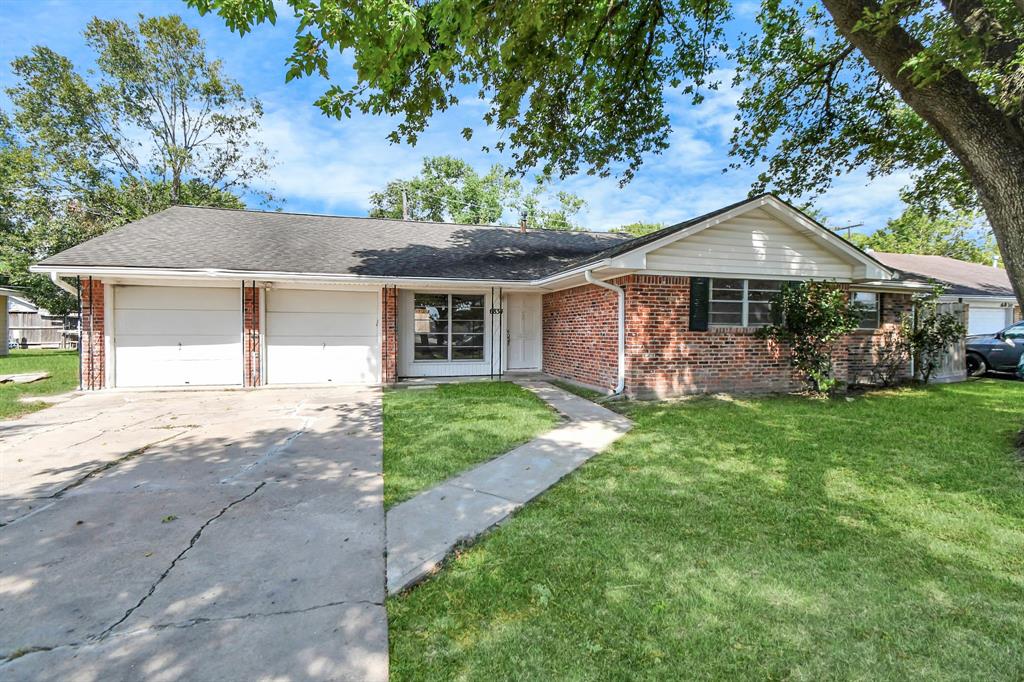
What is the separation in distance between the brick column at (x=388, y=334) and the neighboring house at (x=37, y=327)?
27669 mm

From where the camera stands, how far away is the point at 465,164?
3294 cm

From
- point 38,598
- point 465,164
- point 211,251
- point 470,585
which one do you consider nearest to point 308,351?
point 211,251

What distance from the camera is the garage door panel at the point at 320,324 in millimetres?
10289

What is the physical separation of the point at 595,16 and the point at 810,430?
6.74m

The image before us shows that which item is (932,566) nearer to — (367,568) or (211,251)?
(367,568)

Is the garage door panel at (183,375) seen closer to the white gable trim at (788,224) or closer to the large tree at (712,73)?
the large tree at (712,73)

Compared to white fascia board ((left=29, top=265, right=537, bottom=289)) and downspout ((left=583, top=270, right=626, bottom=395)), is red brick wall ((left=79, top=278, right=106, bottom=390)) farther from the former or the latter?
downspout ((left=583, top=270, right=626, bottom=395))

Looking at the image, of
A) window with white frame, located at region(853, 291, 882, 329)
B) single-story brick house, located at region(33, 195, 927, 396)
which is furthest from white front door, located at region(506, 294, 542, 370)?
window with white frame, located at region(853, 291, 882, 329)

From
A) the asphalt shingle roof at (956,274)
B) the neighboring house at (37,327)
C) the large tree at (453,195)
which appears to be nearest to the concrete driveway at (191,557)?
the asphalt shingle roof at (956,274)

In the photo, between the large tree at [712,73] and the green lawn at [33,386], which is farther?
the green lawn at [33,386]

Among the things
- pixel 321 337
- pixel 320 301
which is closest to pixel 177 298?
pixel 320 301

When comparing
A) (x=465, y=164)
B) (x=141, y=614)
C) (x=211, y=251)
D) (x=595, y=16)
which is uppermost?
(x=465, y=164)

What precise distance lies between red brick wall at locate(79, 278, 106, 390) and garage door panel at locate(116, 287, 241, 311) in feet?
1.12

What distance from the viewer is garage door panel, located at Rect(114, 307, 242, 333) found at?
957cm
